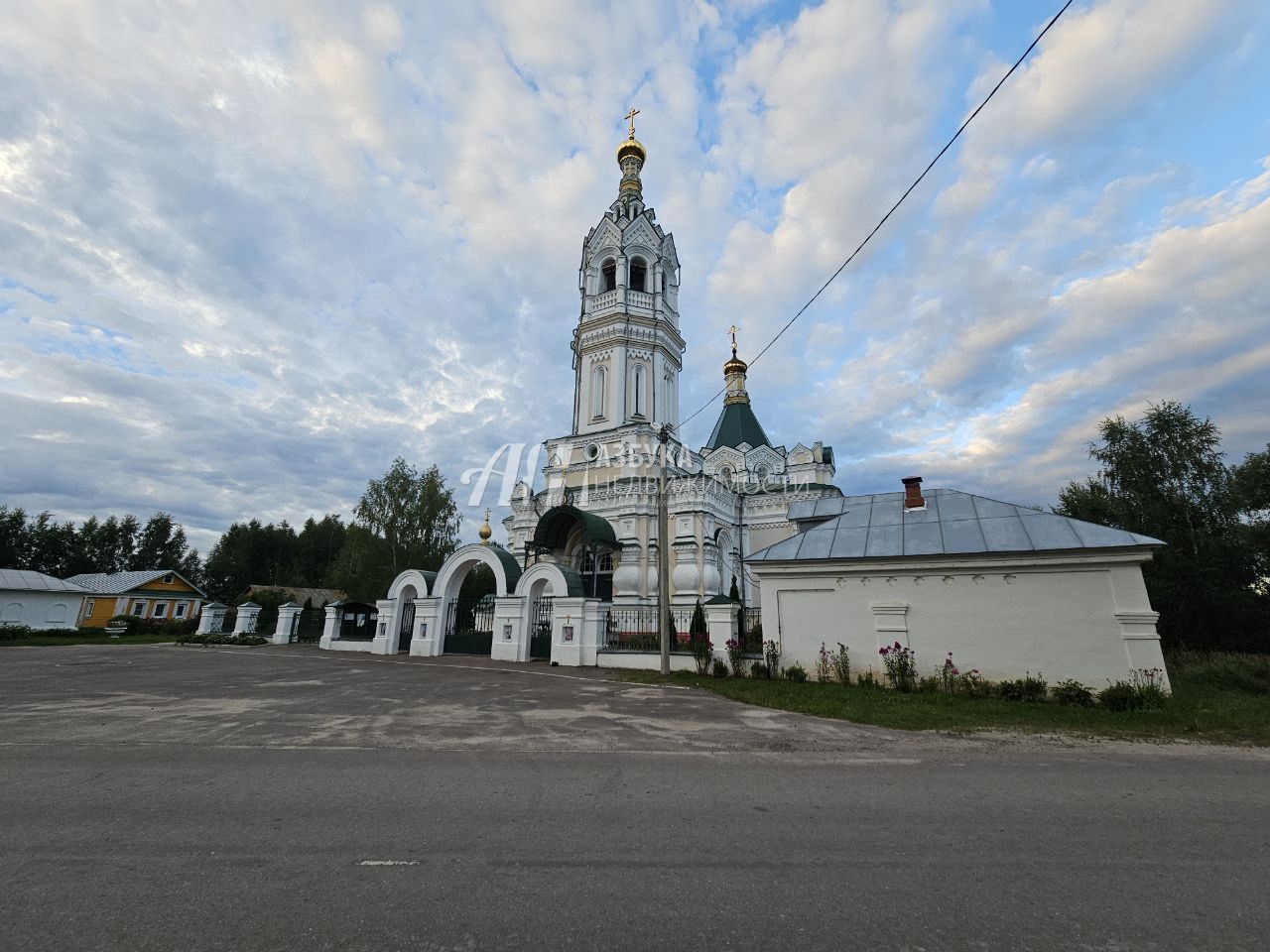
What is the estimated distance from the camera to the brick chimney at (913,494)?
14414 mm

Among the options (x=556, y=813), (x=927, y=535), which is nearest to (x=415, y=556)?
(x=927, y=535)

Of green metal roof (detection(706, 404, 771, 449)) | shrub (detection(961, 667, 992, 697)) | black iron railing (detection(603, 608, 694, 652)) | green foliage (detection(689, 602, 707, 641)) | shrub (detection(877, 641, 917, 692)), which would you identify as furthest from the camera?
green metal roof (detection(706, 404, 771, 449))

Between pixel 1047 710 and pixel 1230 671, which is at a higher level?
pixel 1230 671

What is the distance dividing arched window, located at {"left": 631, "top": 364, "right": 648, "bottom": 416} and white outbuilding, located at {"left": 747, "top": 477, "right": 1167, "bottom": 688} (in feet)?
54.8

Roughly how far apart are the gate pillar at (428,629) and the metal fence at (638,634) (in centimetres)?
650

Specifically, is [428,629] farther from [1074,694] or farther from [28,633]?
[28,633]

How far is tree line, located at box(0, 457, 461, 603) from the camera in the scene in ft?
117

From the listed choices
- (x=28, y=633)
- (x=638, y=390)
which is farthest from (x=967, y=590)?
(x=28, y=633)

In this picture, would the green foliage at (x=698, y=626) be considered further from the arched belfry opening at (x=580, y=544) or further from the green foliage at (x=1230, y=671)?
the green foliage at (x=1230, y=671)

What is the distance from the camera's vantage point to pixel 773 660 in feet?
45.3

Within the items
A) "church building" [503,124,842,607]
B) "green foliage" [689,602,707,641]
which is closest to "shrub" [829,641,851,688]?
"green foliage" [689,602,707,641]

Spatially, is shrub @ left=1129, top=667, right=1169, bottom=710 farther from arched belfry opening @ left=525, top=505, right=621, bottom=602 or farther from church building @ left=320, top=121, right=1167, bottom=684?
arched belfry opening @ left=525, top=505, right=621, bottom=602

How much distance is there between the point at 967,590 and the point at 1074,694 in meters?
2.53

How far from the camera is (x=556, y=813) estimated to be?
443 centimetres
